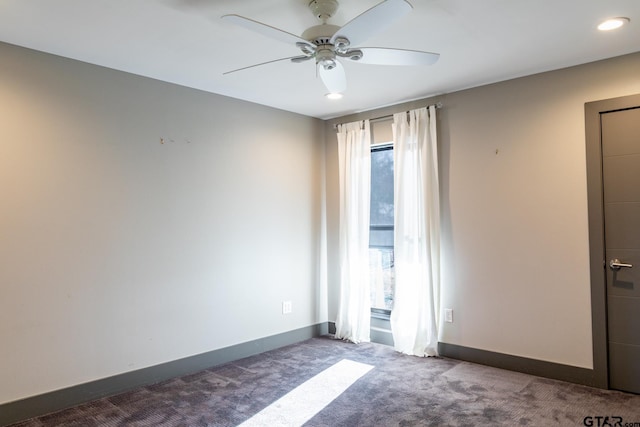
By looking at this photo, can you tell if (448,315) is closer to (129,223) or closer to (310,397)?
(310,397)

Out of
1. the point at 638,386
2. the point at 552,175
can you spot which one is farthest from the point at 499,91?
the point at 638,386

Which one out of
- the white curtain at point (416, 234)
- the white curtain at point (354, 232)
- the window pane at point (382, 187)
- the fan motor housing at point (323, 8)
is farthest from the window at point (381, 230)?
the fan motor housing at point (323, 8)

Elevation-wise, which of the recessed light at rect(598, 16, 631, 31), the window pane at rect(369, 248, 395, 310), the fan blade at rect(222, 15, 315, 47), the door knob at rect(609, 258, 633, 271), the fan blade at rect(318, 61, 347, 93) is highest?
the recessed light at rect(598, 16, 631, 31)

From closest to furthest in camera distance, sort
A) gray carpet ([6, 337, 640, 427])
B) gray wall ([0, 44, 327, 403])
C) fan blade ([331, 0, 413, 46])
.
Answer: fan blade ([331, 0, 413, 46]) → gray carpet ([6, 337, 640, 427]) → gray wall ([0, 44, 327, 403])

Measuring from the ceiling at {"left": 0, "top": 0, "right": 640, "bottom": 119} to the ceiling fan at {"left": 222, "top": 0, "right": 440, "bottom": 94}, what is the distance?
0.18 metres

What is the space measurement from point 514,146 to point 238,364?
10.2ft

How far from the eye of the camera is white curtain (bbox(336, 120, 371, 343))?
4.47 meters

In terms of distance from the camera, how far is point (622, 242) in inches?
121

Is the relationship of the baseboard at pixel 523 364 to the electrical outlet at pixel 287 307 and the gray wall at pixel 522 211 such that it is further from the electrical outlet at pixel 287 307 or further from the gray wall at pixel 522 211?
the electrical outlet at pixel 287 307

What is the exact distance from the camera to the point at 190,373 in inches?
140

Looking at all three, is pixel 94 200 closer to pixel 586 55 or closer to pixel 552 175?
pixel 552 175

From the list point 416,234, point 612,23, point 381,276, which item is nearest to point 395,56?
point 612,23

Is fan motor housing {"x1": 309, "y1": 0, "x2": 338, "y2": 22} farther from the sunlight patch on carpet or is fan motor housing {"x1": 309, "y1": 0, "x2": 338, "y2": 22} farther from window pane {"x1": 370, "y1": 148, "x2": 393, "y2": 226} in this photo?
the sunlight patch on carpet

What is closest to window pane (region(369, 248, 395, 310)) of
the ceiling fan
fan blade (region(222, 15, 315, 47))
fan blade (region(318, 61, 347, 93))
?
fan blade (region(318, 61, 347, 93))
